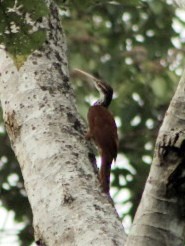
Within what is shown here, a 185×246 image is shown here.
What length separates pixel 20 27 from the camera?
2779 mm

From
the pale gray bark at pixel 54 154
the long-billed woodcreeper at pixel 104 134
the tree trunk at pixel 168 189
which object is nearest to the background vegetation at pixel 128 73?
the long-billed woodcreeper at pixel 104 134

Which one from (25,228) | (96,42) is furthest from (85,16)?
(25,228)

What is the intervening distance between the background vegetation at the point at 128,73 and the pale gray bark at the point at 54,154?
3729 mm

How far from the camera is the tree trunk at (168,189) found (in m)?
2.13

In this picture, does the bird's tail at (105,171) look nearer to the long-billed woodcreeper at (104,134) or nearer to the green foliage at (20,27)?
the long-billed woodcreeper at (104,134)

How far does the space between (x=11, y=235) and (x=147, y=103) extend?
6.45ft

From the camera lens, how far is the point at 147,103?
840 cm

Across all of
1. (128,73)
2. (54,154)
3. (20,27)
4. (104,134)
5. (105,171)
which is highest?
(20,27)

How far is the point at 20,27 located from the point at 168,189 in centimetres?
90

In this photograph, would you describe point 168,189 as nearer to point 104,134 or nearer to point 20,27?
point 20,27

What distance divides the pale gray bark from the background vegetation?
147 inches

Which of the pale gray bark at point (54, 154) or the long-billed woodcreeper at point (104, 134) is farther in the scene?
the long-billed woodcreeper at point (104, 134)

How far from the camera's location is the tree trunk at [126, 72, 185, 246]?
6.99 ft

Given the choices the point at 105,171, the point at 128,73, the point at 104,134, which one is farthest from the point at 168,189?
the point at 128,73
